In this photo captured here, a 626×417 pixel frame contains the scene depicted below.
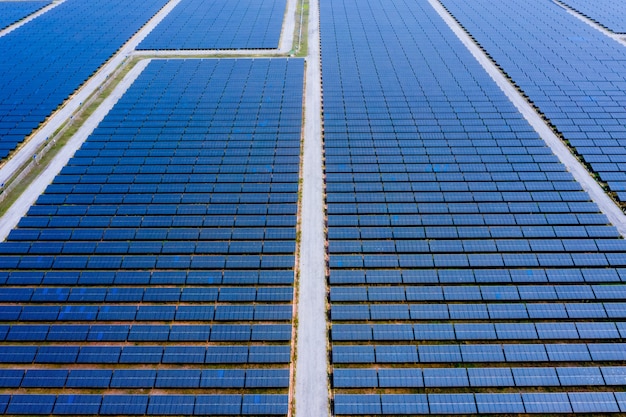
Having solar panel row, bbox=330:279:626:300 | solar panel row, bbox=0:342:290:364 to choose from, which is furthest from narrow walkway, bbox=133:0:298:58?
solar panel row, bbox=0:342:290:364

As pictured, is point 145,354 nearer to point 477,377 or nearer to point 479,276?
point 477,377

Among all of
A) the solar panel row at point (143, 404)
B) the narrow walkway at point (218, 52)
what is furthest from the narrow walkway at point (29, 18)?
the solar panel row at point (143, 404)

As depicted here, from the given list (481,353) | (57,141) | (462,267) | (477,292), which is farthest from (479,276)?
(57,141)

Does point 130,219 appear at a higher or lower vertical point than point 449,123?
lower

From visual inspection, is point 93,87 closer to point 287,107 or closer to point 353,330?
point 287,107

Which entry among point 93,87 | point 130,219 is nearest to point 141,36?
point 93,87

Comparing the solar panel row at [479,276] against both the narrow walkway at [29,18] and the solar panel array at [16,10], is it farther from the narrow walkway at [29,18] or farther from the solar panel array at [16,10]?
the solar panel array at [16,10]
